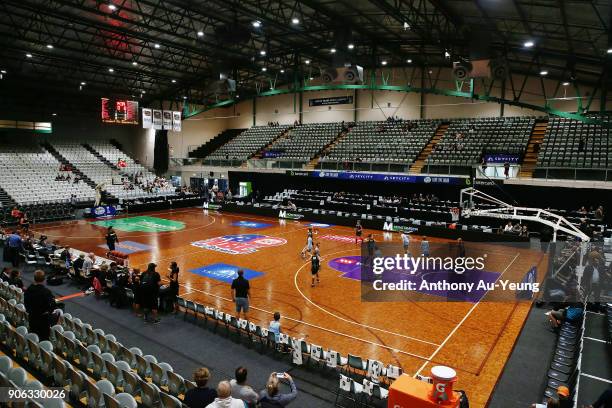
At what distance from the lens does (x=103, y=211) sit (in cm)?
3153

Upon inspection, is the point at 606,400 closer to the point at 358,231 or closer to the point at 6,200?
the point at 358,231

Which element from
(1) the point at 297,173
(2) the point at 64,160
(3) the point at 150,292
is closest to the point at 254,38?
(1) the point at 297,173

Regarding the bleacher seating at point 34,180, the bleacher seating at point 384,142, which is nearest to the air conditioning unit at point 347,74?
the bleacher seating at point 384,142

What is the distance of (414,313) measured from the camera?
1309 centimetres

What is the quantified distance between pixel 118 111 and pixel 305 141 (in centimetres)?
1615

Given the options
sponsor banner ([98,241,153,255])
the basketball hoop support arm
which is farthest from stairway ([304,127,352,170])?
sponsor banner ([98,241,153,255])

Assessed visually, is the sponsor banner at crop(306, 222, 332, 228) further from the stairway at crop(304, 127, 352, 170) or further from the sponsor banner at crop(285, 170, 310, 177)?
the stairway at crop(304, 127, 352, 170)

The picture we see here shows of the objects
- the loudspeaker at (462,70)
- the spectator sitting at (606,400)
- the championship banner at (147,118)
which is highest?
the loudspeaker at (462,70)

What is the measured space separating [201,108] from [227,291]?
1316 inches

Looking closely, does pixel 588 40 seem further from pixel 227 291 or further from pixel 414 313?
pixel 227 291

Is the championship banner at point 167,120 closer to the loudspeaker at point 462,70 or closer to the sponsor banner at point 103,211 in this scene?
the sponsor banner at point 103,211

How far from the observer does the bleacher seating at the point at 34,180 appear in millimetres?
31141

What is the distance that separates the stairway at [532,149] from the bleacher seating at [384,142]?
724 centimetres

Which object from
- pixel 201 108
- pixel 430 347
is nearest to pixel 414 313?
pixel 430 347
